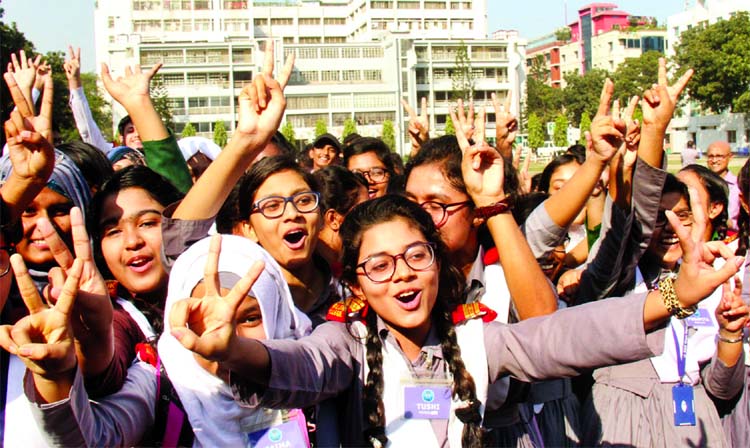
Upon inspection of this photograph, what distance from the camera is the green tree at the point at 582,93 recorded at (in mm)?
62562

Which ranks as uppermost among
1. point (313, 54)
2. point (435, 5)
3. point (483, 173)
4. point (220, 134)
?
point (435, 5)

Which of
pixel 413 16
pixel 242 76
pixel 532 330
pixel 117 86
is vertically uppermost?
pixel 413 16

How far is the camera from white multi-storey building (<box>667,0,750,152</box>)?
5297cm

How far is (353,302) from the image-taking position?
246cm

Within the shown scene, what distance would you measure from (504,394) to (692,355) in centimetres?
124

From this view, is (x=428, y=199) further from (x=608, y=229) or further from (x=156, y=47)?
(x=156, y=47)

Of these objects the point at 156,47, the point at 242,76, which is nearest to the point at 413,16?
the point at 242,76

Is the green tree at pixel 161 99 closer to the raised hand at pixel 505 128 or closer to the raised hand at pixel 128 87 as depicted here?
the raised hand at pixel 128 87

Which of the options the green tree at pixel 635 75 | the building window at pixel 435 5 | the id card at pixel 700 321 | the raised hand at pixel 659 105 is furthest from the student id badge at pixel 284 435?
the building window at pixel 435 5

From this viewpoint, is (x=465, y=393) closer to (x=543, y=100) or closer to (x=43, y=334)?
(x=43, y=334)

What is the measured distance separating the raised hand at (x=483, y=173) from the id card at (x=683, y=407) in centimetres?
120

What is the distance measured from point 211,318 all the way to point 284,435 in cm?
51

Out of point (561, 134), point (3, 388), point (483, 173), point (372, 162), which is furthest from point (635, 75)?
point (3, 388)

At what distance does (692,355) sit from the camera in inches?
127
